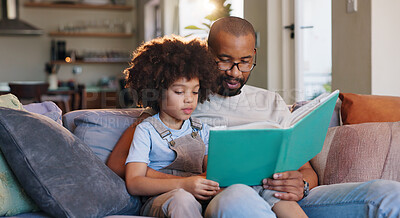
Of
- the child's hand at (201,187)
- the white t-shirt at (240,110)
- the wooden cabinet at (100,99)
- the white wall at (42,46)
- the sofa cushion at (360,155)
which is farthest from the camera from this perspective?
the white wall at (42,46)

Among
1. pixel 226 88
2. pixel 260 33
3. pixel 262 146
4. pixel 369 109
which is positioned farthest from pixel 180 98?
pixel 260 33

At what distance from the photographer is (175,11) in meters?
6.08

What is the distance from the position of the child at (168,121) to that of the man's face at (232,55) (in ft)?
0.29

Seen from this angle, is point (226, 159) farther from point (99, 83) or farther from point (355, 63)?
point (99, 83)

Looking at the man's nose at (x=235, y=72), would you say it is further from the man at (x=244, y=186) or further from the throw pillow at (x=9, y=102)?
the throw pillow at (x=9, y=102)

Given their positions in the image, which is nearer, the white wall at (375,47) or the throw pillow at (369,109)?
the throw pillow at (369,109)

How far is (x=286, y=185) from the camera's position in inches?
52.3

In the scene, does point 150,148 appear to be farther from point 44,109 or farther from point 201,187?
point 44,109

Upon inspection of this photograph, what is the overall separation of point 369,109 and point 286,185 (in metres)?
0.75

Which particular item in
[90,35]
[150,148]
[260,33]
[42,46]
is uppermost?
[90,35]

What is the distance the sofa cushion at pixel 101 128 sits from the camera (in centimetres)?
167

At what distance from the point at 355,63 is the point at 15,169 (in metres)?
2.03

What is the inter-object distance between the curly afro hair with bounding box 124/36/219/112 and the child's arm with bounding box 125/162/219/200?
275 mm

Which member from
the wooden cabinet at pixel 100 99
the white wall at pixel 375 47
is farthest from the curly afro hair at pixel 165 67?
the wooden cabinet at pixel 100 99
